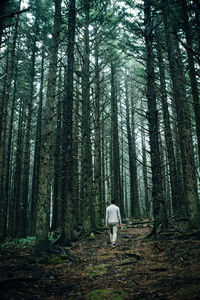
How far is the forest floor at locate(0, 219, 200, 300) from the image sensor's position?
10.4 ft

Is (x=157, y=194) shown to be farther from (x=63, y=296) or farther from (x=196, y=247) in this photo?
(x=63, y=296)

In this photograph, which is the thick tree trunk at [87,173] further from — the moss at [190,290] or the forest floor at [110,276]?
the moss at [190,290]

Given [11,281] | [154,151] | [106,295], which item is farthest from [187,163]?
[11,281]

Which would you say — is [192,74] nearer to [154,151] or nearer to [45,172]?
[154,151]

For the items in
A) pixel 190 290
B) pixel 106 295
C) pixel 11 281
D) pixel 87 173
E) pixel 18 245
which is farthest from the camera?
pixel 87 173

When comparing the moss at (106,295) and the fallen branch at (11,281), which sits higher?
the moss at (106,295)

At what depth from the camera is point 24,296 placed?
330 cm

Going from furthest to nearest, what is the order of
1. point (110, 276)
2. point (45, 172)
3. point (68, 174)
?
point (68, 174), point (45, 172), point (110, 276)

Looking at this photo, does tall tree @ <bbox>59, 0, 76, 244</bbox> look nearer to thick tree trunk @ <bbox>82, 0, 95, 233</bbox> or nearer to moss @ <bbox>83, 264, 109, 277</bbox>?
thick tree trunk @ <bbox>82, 0, 95, 233</bbox>

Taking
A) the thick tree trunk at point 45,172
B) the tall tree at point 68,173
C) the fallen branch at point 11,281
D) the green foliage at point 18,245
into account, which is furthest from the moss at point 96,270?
the green foliage at point 18,245

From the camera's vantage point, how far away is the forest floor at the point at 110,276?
3.16 metres

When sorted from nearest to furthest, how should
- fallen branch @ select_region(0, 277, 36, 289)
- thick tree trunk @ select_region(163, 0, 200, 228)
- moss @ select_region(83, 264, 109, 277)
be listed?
fallen branch @ select_region(0, 277, 36, 289) → moss @ select_region(83, 264, 109, 277) → thick tree trunk @ select_region(163, 0, 200, 228)

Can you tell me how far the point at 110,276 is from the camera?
4.36 metres

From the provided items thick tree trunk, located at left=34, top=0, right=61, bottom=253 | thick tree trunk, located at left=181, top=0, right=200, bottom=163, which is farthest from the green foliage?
thick tree trunk, located at left=181, top=0, right=200, bottom=163
